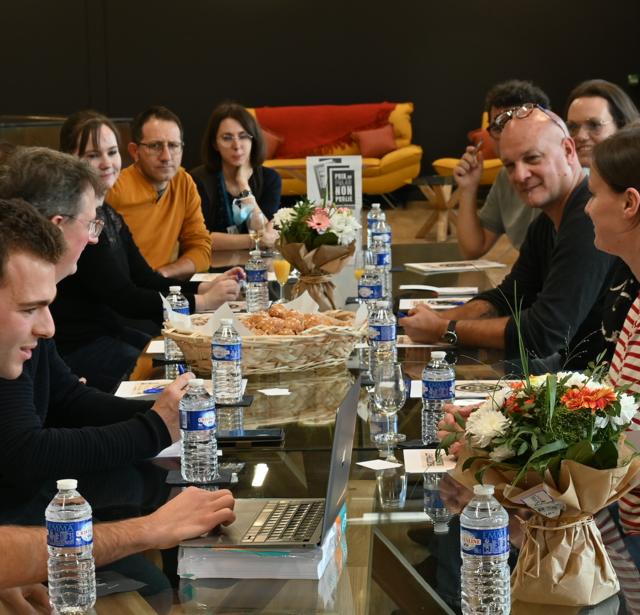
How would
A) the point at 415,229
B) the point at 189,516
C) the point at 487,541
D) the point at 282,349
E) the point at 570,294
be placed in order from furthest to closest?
the point at 415,229
the point at 570,294
the point at 282,349
the point at 189,516
the point at 487,541

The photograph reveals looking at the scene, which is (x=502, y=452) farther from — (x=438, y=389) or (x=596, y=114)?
(x=596, y=114)

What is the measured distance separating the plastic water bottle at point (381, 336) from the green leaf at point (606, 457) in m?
1.14

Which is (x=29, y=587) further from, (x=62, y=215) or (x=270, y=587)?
(x=62, y=215)

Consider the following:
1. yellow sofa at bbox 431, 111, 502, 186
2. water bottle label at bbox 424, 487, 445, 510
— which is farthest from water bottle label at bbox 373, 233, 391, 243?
yellow sofa at bbox 431, 111, 502, 186

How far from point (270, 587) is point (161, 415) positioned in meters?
0.63

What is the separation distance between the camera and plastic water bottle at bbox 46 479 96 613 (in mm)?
1092

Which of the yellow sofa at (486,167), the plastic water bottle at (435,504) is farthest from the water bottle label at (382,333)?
the yellow sofa at (486,167)

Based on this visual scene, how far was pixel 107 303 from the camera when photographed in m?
3.02

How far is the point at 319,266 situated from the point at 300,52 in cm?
770

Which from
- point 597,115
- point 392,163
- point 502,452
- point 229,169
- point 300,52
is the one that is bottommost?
point 502,452

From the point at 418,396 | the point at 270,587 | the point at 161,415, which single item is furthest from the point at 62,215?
the point at 270,587

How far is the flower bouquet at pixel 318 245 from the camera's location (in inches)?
109

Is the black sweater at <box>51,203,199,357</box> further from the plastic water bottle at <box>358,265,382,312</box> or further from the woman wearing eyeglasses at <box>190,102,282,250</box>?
the woman wearing eyeglasses at <box>190,102,282,250</box>

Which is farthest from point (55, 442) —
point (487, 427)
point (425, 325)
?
point (425, 325)
